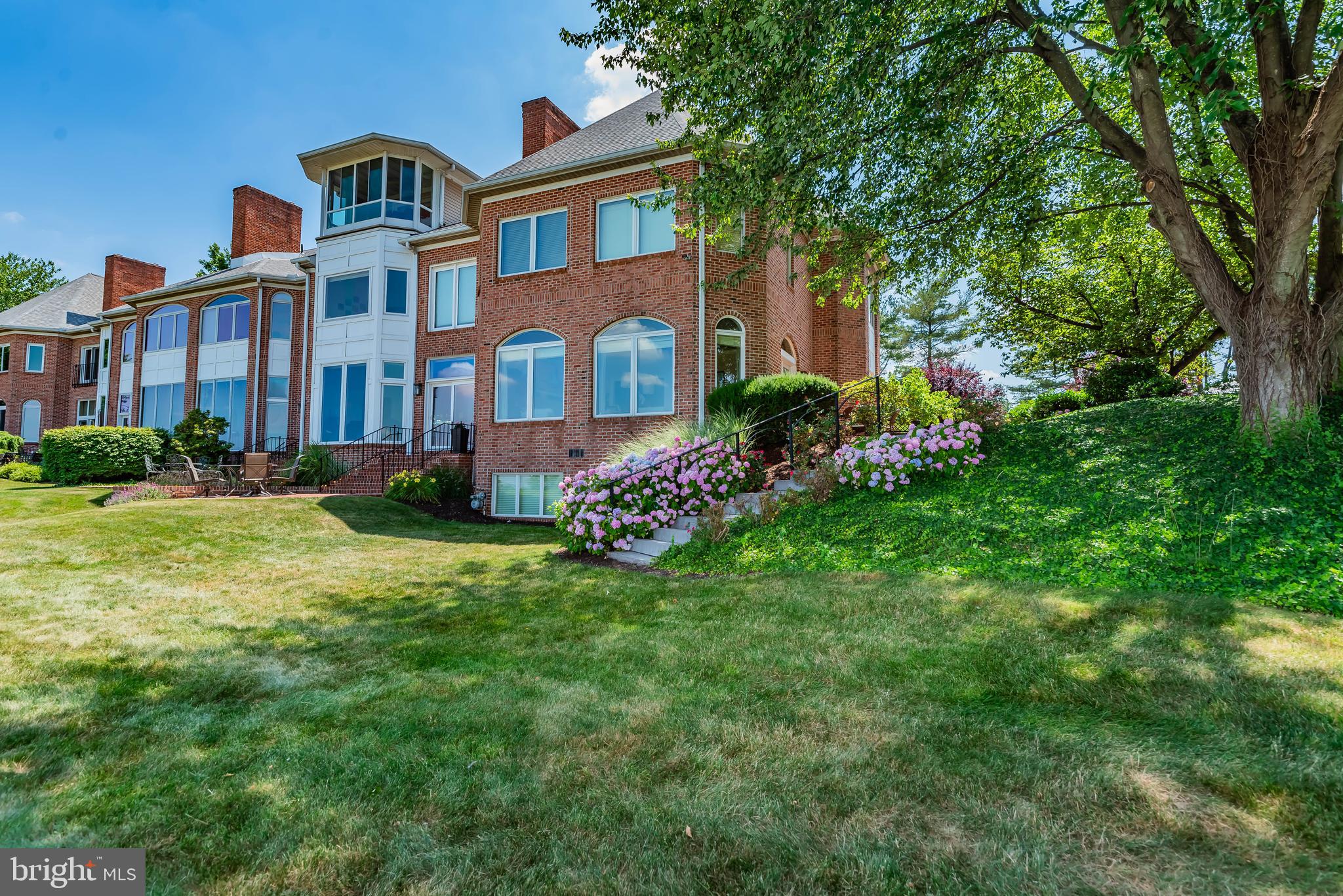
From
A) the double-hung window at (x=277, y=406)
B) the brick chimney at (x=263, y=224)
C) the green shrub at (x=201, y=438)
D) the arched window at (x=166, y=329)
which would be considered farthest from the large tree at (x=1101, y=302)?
the arched window at (x=166, y=329)

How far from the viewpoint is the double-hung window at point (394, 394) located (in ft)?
57.1

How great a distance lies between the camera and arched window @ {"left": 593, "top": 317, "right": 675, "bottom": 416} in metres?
12.4

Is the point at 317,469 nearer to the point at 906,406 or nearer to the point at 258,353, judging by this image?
the point at 258,353

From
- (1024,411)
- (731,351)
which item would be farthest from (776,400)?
(1024,411)

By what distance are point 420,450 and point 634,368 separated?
753 cm

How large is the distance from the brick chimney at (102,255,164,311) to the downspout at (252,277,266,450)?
32.7ft

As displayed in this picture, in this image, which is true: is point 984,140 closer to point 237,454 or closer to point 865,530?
point 865,530

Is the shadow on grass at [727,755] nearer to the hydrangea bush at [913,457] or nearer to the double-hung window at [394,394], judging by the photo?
the hydrangea bush at [913,457]

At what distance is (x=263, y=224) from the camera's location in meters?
24.3

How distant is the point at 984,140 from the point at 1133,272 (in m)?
9.89

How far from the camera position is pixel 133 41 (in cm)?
1216

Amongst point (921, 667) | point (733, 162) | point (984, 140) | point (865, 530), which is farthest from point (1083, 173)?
point (921, 667)

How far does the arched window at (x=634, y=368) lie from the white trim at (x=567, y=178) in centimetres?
316

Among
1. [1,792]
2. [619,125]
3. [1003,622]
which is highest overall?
[619,125]
